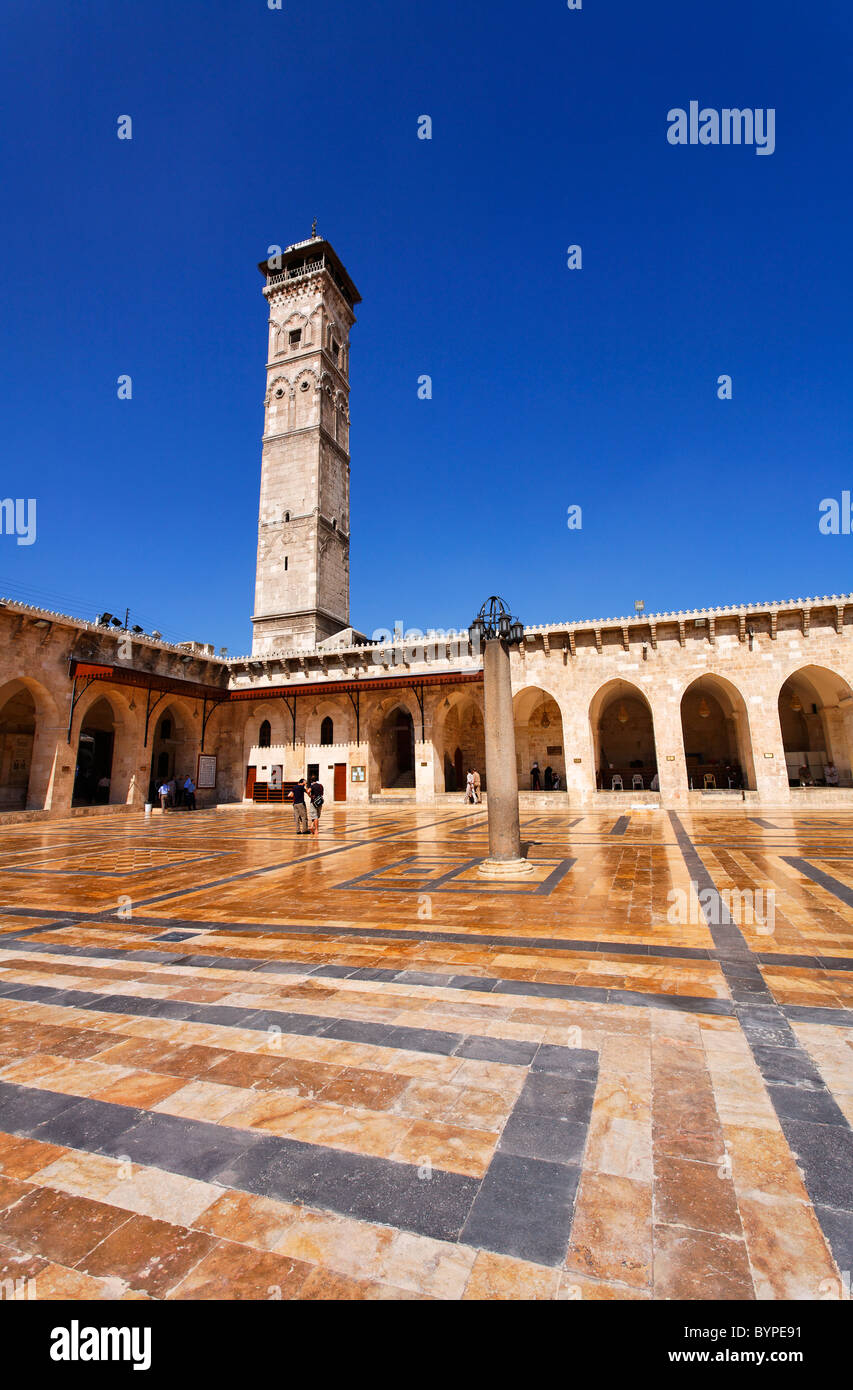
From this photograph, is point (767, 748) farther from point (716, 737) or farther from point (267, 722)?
point (267, 722)

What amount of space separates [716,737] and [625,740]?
14.0ft

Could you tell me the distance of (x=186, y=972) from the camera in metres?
4.72

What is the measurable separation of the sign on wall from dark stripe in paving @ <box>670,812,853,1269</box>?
2636 centimetres

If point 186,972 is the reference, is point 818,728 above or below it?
above

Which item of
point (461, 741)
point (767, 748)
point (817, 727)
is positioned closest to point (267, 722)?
point (461, 741)

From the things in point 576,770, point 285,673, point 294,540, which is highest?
point 294,540

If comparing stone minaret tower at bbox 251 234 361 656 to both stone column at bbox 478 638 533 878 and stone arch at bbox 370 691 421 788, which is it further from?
stone column at bbox 478 638 533 878

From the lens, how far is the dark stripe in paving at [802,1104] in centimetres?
209
